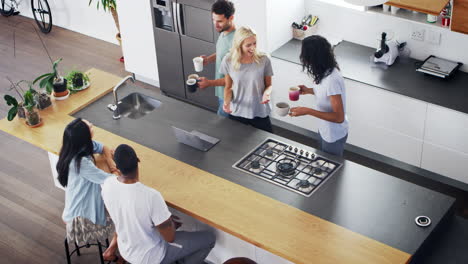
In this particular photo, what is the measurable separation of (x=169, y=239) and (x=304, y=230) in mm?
858

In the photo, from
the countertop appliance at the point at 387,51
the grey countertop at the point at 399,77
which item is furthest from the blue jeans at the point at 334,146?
the countertop appliance at the point at 387,51

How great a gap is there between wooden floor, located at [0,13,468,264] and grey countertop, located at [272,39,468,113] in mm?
814

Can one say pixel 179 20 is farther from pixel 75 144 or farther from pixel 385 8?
pixel 75 144

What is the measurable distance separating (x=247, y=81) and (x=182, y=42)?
202cm

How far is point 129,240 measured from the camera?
410cm

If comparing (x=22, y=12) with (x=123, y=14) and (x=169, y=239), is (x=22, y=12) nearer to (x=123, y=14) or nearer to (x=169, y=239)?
(x=123, y=14)

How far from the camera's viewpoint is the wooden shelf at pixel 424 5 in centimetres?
531

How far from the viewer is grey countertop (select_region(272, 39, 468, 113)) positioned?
18.1 ft

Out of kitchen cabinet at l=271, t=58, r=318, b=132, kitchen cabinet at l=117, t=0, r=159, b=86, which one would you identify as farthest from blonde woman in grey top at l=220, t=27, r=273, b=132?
kitchen cabinet at l=117, t=0, r=159, b=86

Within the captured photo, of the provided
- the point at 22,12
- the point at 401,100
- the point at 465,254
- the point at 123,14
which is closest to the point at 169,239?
the point at 465,254

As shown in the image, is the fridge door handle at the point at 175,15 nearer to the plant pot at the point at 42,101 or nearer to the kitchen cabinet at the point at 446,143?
the plant pot at the point at 42,101

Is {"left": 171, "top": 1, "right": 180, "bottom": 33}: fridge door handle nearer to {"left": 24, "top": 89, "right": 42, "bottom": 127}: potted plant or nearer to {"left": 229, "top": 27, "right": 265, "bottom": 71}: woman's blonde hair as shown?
{"left": 229, "top": 27, "right": 265, "bottom": 71}: woman's blonde hair

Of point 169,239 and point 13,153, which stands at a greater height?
point 169,239

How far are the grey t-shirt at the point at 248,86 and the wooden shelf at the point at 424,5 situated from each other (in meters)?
1.37
